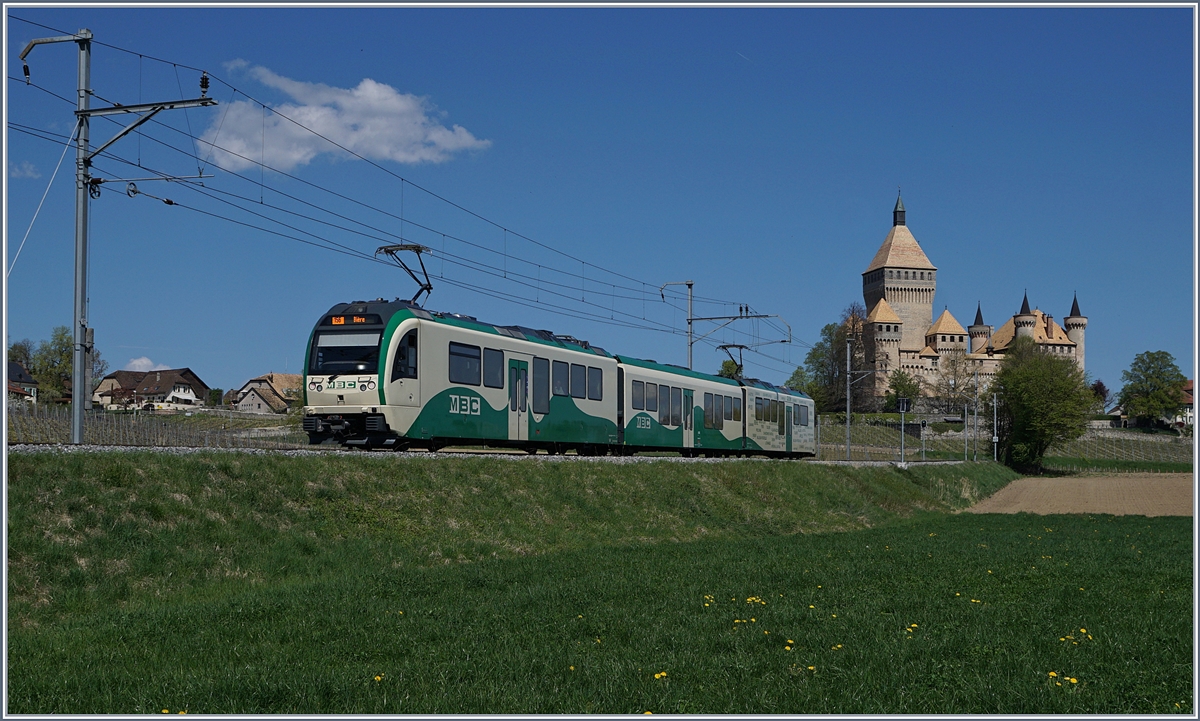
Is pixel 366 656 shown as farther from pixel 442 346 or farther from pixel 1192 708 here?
pixel 442 346

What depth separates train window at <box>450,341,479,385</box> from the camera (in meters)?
23.5

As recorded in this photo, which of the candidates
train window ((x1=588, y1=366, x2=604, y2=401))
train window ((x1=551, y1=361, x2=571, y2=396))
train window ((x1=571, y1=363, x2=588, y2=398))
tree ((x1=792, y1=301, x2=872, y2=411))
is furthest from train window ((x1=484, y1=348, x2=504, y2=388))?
tree ((x1=792, y1=301, x2=872, y2=411))

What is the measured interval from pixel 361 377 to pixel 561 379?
23.8 ft

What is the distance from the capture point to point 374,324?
2214 cm

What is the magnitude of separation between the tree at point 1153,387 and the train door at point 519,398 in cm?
14295

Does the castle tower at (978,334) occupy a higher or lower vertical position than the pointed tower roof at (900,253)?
lower

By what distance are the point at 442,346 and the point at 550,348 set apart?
4.85 metres

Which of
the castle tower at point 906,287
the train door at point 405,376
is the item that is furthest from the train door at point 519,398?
the castle tower at point 906,287

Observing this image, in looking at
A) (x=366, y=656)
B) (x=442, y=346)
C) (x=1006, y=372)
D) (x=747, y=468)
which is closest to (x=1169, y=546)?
(x=747, y=468)

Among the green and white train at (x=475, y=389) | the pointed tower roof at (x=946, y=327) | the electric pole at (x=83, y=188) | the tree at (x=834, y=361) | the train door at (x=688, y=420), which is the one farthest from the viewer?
the pointed tower roof at (x=946, y=327)

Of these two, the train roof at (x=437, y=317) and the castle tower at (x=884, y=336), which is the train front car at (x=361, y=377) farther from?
the castle tower at (x=884, y=336)

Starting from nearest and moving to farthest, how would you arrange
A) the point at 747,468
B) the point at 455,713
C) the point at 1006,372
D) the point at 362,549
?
the point at 455,713 → the point at 362,549 → the point at 747,468 → the point at 1006,372

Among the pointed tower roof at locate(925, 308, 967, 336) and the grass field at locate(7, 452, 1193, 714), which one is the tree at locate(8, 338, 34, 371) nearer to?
the grass field at locate(7, 452, 1193, 714)

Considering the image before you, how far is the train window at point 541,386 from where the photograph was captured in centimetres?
2669
